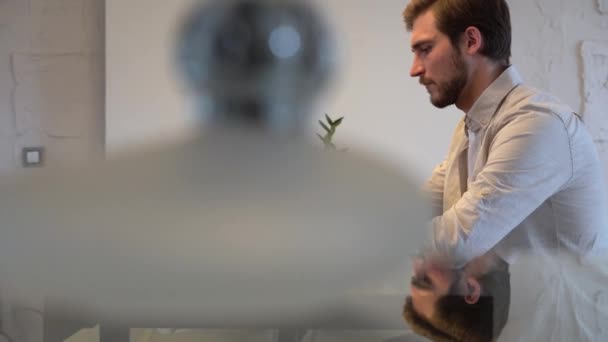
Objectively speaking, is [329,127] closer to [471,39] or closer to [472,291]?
[472,291]

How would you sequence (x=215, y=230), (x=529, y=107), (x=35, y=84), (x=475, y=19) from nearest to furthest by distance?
1. (x=215, y=230)
2. (x=35, y=84)
3. (x=475, y=19)
4. (x=529, y=107)

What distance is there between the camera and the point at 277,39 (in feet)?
0.53

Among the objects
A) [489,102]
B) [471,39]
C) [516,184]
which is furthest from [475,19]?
[489,102]

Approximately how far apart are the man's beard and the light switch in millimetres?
284

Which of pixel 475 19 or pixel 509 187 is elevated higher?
pixel 475 19

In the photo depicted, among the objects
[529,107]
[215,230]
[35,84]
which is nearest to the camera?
[215,230]

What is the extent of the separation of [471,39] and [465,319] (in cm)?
23

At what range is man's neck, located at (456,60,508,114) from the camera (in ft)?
1.56

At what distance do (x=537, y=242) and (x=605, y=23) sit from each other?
200 centimetres

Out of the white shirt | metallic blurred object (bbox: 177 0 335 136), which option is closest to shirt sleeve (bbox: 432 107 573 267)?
the white shirt

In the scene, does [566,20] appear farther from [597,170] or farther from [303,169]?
[303,169]

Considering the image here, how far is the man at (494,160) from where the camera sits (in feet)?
0.90

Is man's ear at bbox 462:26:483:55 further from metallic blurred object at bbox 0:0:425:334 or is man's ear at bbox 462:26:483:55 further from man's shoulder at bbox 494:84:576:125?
metallic blurred object at bbox 0:0:425:334

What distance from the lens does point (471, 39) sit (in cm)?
39
